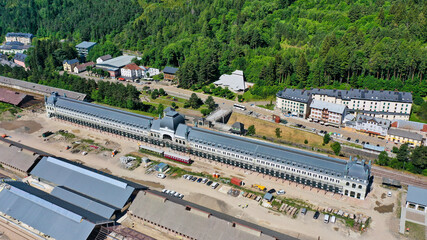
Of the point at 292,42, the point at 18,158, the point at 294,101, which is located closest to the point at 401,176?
the point at 294,101

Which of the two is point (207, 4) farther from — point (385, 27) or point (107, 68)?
point (385, 27)

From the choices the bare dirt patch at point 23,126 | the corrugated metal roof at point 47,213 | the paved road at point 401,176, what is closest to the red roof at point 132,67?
the bare dirt patch at point 23,126

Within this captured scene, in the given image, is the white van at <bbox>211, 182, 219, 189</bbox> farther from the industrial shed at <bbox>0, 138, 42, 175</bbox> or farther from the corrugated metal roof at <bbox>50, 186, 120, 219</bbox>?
the industrial shed at <bbox>0, 138, 42, 175</bbox>

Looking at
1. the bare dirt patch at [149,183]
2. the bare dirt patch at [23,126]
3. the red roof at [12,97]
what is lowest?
the bare dirt patch at [23,126]

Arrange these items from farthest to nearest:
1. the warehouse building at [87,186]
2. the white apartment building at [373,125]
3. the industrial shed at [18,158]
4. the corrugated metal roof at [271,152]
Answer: the white apartment building at [373,125]
the industrial shed at [18,158]
the corrugated metal roof at [271,152]
the warehouse building at [87,186]

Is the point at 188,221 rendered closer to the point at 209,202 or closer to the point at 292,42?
the point at 209,202

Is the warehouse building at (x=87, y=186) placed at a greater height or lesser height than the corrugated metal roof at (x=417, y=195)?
greater

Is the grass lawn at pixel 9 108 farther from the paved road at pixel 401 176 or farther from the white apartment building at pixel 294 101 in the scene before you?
the paved road at pixel 401 176
